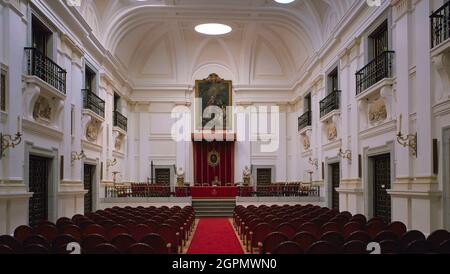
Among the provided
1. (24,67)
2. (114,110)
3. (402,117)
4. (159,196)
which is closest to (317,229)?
(402,117)

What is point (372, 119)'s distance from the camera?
47.3 ft

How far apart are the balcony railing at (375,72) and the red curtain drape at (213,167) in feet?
42.7

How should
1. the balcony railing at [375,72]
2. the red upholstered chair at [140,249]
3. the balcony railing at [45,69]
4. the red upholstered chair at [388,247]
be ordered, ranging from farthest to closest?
the balcony railing at [375,72] → the balcony railing at [45,69] → the red upholstered chair at [388,247] → the red upholstered chair at [140,249]

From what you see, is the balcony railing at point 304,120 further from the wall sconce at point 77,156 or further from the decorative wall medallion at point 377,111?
the wall sconce at point 77,156

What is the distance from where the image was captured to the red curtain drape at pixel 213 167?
27.3 meters

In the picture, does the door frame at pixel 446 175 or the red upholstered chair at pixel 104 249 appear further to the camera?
the door frame at pixel 446 175

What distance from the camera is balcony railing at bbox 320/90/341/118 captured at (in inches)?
702

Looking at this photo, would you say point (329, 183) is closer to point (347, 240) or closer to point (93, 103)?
point (93, 103)

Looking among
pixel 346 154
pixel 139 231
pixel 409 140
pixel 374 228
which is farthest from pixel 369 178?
pixel 139 231

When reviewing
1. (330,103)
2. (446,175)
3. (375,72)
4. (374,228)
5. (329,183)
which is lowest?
(374,228)

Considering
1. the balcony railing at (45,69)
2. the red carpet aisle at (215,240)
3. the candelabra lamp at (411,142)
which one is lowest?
the red carpet aisle at (215,240)

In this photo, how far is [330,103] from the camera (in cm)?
1862

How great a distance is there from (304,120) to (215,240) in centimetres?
1234

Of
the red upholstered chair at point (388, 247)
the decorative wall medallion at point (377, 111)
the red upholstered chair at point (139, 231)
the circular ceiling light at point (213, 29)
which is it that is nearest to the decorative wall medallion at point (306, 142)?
the circular ceiling light at point (213, 29)
